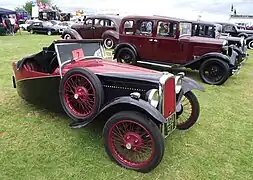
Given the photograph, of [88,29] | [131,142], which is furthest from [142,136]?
[88,29]

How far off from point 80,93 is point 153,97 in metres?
0.97

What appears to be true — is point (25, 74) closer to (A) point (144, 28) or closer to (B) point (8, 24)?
(A) point (144, 28)

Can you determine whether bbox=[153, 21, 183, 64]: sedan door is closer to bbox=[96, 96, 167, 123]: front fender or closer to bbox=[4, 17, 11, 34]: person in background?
bbox=[96, 96, 167, 123]: front fender

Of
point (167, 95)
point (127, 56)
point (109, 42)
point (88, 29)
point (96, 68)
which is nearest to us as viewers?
Result: point (167, 95)

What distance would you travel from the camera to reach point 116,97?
3213mm

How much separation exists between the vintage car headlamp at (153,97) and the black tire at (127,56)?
4976 mm

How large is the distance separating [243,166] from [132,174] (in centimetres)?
131

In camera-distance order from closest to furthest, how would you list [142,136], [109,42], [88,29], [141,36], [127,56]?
[142,136]
[141,36]
[127,56]
[109,42]
[88,29]

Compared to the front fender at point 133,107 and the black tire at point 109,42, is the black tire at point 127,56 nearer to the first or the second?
the black tire at point 109,42

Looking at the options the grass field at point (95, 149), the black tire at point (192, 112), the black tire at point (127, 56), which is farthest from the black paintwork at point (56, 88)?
the black tire at point (127, 56)

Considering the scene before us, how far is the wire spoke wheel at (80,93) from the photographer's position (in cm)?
322

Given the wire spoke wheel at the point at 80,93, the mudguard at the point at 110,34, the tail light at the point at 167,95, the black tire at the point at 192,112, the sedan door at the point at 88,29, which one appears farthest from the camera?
the sedan door at the point at 88,29

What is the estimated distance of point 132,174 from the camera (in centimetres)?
276

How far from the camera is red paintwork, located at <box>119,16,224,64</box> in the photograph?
23.5 feet
